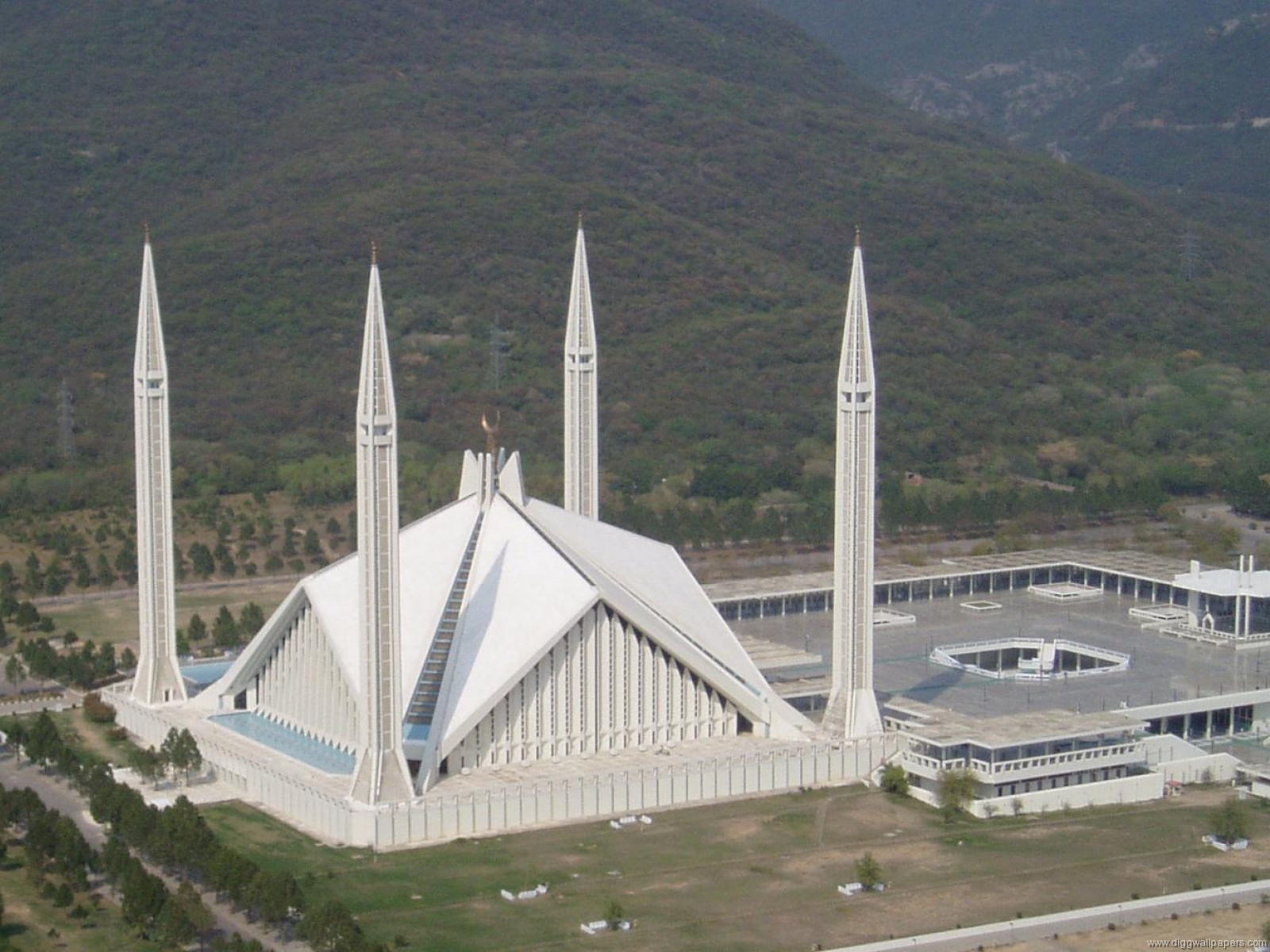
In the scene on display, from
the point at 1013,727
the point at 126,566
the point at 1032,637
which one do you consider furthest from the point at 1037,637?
the point at 126,566

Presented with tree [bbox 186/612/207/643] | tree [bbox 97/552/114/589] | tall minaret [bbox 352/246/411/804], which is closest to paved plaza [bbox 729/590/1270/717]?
tall minaret [bbox 352/246/411/804]

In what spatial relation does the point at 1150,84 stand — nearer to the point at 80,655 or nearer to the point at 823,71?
the point at 823,71

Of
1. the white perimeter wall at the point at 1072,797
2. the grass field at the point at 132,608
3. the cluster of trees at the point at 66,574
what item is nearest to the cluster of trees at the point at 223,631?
the grass field at the point at 132,608

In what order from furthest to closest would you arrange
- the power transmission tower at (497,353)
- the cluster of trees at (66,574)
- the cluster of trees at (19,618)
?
the power transmission tower at (497,353) → the cluster of trees at (66,574) → the cluster of trees at (19,618)

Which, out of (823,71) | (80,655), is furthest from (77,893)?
(823,71)

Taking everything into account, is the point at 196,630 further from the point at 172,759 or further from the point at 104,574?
the point at 172,759

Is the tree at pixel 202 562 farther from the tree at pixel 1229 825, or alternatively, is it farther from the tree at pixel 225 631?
the tree at pixel 1229 825
